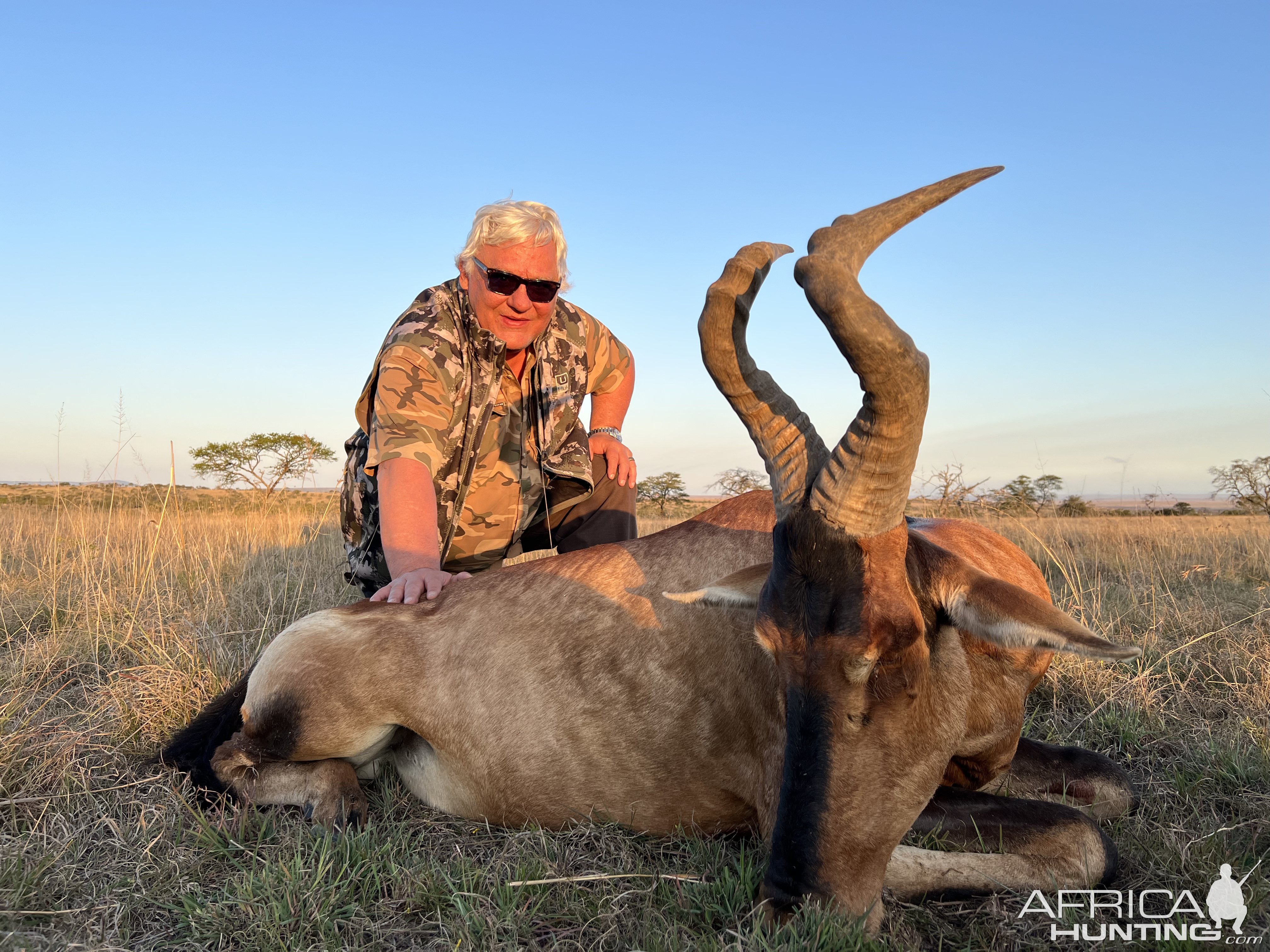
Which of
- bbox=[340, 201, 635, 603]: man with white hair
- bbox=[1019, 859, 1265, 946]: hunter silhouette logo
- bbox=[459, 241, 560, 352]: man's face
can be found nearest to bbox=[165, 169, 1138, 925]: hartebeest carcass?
bbox=[1019, 859, 1265, 946]: hunter silhouette logo

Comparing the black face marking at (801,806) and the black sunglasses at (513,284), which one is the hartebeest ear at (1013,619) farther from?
the black sunglasses at (513,284)

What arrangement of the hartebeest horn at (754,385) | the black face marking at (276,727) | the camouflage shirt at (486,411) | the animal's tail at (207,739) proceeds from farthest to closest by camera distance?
Result: the camouflage shirt at (486,411) < the animal's tail at (207,739) < the black face marking at (276,727) < the hartebeest horn at (754,385)

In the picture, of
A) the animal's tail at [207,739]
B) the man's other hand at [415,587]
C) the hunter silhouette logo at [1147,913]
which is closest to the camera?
the hunter silhouette logo at [1147,913]

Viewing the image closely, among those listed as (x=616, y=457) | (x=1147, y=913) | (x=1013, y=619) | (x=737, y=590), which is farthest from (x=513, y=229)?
(x=1147, y=913)

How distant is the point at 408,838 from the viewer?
11.5 feet

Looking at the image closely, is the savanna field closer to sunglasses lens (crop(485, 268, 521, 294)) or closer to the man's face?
the man's face

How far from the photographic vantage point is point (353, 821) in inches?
147

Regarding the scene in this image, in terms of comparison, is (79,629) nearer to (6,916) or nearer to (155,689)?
(155,689)

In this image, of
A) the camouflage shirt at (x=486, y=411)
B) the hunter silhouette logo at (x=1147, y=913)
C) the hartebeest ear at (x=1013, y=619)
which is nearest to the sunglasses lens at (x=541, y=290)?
the camouflage shirt at (x=486, y=411)

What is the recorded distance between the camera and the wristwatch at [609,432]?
21.9ft

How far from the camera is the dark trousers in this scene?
638 centimetres

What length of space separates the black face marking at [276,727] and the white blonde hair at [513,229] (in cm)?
303

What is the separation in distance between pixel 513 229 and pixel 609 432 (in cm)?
181

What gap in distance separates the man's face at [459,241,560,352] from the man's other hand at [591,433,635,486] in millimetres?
1101
